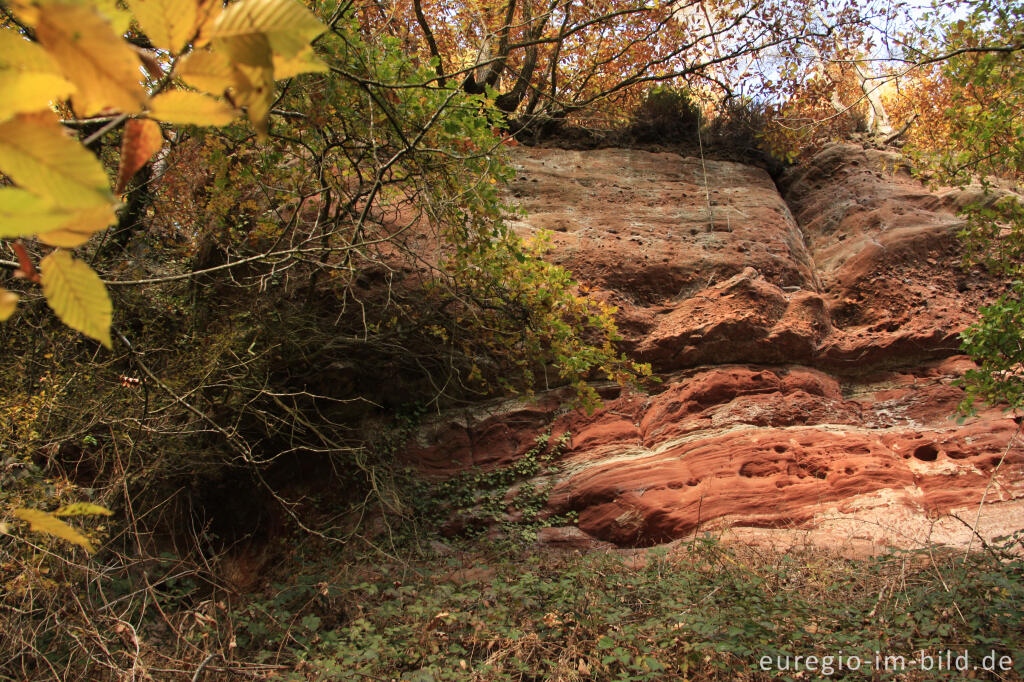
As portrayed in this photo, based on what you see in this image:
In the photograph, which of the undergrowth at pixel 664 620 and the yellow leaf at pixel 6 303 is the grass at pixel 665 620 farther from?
the yellow leaf at pixel 6 303

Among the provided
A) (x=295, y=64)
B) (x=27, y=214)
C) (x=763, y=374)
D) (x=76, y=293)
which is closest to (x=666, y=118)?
(x=763, y=374)

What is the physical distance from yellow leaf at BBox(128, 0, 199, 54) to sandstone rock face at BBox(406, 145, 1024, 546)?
18.8 feet

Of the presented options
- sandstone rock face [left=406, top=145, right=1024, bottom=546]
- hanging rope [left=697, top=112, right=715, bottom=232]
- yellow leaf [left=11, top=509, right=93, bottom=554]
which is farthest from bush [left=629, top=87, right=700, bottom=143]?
yellow leaf [left=11, top=509, right=93, bottom=554]

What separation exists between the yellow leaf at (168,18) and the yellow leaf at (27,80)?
11 cm

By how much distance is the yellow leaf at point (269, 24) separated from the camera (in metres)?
0.67

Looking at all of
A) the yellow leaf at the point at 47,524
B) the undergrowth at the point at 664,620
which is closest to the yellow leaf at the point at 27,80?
the yellow leaf at the point at 47,524

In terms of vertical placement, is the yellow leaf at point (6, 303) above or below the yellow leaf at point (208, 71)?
below

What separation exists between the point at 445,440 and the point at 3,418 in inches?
155

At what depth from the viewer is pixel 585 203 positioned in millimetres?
8758

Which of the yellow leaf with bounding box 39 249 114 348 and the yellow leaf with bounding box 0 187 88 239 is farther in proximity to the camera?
the yellow leaf with bounding box 39 249 114 348

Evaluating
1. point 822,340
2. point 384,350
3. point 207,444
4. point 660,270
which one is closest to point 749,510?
point 822,340

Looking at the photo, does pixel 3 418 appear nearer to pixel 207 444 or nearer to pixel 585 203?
pixel 207 444

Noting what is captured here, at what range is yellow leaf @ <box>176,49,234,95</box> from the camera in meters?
0.70

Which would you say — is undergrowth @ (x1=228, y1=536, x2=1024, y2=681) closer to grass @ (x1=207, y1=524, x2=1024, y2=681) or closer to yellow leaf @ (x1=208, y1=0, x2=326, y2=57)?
grass @ (x1=207, y1=524, x2=1024, y2=681)
